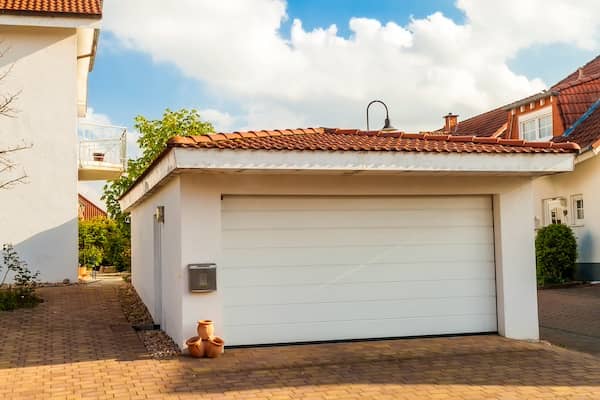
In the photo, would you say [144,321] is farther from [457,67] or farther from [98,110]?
[98,110]

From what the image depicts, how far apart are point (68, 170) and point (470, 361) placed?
13552mm

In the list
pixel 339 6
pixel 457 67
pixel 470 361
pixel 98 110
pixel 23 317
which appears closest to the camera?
pixel 470 361

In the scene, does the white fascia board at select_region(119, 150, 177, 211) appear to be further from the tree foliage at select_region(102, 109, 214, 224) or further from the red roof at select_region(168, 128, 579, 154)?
the tree foliage at select_region(102, 109, 214, 224)

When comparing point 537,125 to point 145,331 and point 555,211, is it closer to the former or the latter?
point 555,211

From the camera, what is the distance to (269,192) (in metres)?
9.28

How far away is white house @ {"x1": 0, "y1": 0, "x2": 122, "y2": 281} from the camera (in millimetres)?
17922

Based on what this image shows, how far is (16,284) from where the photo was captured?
Answer: 1641 cm

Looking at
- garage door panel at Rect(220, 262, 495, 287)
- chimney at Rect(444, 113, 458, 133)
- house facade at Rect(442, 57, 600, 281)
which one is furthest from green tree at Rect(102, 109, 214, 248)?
garage door panel at Rect(220, 262, 495, 287)

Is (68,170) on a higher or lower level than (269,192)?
higher

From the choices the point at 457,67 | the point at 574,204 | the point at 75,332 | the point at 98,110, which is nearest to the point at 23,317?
the point at 75,332

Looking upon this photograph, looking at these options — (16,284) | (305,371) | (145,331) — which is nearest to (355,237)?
(305,371)

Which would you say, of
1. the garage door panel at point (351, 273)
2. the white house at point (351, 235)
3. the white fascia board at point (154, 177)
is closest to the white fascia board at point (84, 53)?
the white fascia board at point (154, 177)

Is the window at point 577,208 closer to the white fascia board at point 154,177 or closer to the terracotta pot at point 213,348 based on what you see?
the white fascia board at point 154,177

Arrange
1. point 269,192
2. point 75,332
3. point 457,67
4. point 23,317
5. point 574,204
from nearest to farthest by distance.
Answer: point 269,192 < point 75,332 < point 23,317 < point 457,67 < point 574,204
